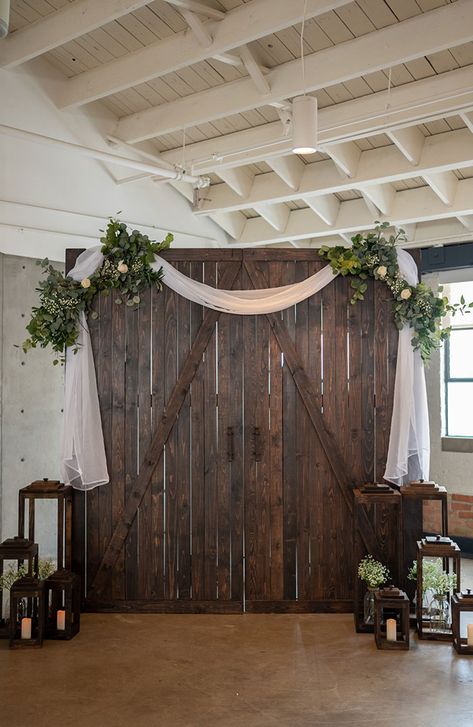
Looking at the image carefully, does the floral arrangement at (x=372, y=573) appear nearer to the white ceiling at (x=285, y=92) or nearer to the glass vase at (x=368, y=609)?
the glass vase at (x=368, y=609)

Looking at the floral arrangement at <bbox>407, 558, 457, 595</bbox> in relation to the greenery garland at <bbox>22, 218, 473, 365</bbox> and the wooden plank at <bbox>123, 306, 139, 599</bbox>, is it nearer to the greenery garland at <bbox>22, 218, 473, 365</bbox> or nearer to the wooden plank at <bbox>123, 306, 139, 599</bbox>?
the greenery garland at <bbox>22, 218, 473, 365</bbox>

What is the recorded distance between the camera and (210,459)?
530cm

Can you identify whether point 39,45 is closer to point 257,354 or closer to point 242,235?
point 257,354

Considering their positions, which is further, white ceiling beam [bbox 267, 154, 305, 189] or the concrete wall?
white ceiling beam [bbox 267, 154, 305, 189]

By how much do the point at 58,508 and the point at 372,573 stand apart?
2.07m

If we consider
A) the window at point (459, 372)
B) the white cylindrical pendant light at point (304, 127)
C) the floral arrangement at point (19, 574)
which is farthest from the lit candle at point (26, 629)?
the window at point (459, 372)

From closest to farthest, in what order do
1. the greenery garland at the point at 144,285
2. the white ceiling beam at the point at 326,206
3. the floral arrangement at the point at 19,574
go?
the floral arrangement at the point at 19,574
the greenery garland at the point at 144,285
the white ceiling beam at the point at 326,206

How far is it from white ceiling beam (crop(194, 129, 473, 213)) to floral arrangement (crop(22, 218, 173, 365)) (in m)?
1.69

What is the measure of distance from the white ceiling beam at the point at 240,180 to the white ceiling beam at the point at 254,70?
1.60m

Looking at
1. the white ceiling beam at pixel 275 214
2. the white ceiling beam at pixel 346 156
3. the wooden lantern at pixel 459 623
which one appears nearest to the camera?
the wooden lantern at pixel 459 623

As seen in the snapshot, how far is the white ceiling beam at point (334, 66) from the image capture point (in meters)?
4.14

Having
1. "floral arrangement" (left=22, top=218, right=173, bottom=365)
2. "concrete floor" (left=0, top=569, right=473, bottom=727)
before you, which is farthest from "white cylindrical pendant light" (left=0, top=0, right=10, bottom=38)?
"floral arrangement" (left=22, top=218, right=173, bottom=365)

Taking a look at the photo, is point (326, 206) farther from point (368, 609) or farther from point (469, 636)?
point (469, 636)

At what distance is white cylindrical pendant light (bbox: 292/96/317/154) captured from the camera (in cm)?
420
